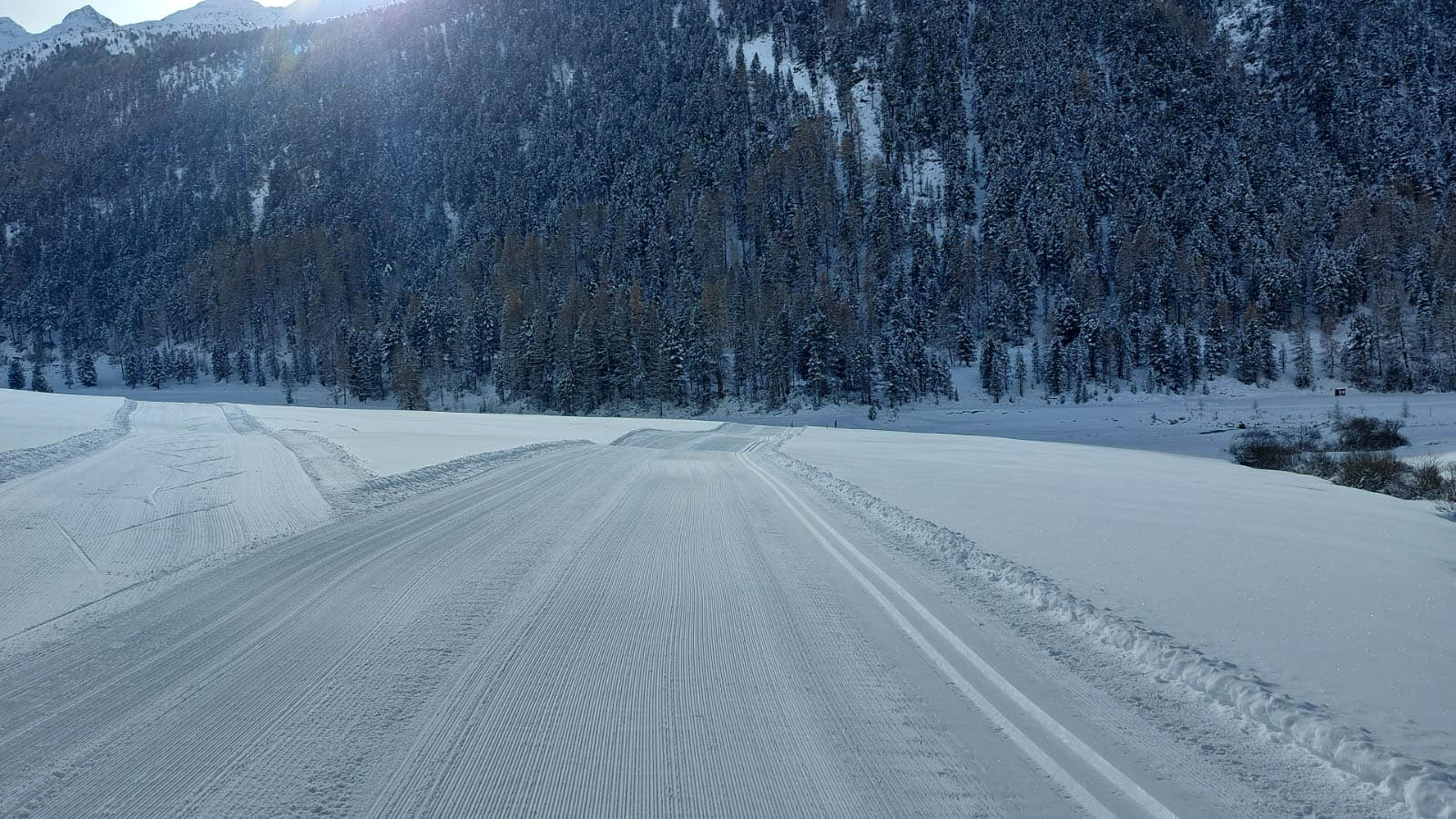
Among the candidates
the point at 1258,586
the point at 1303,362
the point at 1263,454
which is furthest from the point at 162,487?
the point at 1303,362

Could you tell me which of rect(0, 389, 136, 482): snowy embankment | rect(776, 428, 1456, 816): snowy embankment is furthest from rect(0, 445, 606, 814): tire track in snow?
rect(0, 389, 136, 482): snowy embankment

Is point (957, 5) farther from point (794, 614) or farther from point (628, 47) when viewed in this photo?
point (794, 614)

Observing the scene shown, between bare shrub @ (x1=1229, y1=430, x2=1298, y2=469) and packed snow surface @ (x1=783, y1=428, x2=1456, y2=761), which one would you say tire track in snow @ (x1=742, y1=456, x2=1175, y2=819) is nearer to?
packed snow surface @ (x1=783, y1=428, x2=1456, y2=761)

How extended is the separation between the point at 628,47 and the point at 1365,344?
16629cm

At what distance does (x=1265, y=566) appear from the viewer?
6453 mm

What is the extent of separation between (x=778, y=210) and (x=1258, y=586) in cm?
10871

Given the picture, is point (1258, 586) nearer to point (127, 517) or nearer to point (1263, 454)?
point (127, 517)

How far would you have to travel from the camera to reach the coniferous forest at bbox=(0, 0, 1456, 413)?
72625mm

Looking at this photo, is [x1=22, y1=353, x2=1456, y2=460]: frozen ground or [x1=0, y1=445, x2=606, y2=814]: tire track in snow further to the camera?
[x1=22, y1=353, x2=1456, y2=460]: frozen ground

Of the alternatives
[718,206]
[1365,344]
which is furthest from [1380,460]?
[718,206]

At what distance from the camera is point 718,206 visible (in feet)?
355

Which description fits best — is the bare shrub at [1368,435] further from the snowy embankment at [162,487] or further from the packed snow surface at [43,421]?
the packed snow surface at [43,421]

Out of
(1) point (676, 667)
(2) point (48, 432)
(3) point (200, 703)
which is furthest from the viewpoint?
(2) point (48, 432)

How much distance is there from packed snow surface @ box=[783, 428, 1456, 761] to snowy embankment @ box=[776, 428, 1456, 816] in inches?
0.8
